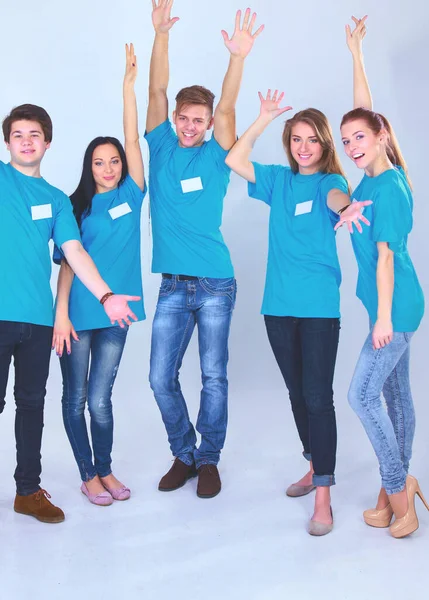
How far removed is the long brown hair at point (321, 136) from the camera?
295 centimetres

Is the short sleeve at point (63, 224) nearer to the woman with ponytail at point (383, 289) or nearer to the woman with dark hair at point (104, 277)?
the woman with dark hair at point (104, 277)

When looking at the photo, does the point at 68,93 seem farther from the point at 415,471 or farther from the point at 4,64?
the point at 415,471

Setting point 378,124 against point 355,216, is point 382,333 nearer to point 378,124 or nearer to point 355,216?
point 355,216

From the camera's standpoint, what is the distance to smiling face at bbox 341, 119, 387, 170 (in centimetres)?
276

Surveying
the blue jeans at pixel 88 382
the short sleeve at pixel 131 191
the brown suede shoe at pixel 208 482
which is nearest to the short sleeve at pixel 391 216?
the short sleeve at pixel 131 191

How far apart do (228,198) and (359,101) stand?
155 cm

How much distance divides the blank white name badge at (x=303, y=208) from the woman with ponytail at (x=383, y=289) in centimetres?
18

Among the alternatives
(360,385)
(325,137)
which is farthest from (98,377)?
(325,137)

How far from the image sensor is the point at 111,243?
313cm

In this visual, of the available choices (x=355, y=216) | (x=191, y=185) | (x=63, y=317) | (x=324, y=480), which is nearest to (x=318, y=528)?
(x=324, y=480)

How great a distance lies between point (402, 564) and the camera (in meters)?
2.55

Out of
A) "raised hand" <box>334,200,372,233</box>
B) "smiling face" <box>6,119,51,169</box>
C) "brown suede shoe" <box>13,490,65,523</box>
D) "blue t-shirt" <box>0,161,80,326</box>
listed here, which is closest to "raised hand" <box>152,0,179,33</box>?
"smiling face" <box>6,119,51,169</box>

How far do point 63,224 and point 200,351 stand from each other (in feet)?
2.73

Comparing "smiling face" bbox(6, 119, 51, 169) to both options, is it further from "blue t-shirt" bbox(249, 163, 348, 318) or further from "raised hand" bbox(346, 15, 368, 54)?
"raised hand" bbox(346, 15, 368, 54)
